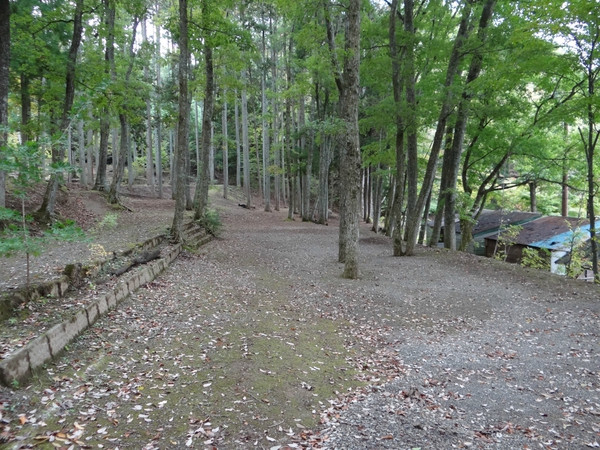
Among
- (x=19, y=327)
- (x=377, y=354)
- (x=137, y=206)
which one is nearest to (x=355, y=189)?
(x=377, y=354)

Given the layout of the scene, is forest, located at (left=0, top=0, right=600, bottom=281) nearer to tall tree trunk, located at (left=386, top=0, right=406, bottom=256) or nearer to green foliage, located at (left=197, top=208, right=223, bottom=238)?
tall tree trunk, located at (left=386, top=0, right=406, bottom=256)

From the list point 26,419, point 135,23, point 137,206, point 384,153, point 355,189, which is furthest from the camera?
point 137,206

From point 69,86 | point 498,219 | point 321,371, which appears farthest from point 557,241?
point 69,86

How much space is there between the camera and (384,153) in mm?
13828

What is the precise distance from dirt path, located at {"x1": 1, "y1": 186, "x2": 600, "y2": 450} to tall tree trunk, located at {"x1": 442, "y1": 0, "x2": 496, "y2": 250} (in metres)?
5.44

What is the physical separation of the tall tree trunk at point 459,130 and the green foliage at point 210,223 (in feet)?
29.4

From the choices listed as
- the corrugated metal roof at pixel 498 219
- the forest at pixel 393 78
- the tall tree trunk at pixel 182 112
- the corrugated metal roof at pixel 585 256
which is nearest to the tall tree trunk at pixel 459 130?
the forest at pixel 393 78

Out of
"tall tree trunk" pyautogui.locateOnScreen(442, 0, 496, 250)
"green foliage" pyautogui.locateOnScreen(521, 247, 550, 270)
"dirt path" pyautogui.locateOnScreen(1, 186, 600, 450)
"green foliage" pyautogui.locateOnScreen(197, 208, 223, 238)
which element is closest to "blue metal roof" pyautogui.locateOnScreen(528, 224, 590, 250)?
"green foliage" pyautogui.locateOnScreen(521, 247, 550, 270)

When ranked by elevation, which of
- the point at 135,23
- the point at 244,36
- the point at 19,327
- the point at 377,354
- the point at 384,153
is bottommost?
the point at 377,354

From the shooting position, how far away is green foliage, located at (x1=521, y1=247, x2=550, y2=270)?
1695 cm

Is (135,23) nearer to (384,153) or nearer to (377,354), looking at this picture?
(384,153)

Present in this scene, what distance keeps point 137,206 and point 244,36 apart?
1140cm

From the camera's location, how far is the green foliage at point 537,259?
55.6ft

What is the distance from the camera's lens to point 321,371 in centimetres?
458
